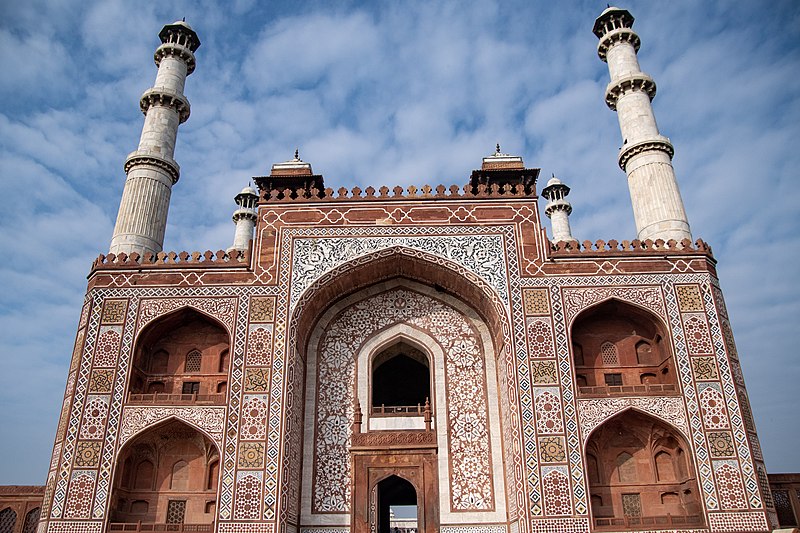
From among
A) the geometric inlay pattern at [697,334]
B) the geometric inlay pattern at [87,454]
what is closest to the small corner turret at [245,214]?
the geometric inlay pattern at [87,454]

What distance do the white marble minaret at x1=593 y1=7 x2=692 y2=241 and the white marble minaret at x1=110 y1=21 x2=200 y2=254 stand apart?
34.1 ft

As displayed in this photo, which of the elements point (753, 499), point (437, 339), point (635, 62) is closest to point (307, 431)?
point (437, 339)

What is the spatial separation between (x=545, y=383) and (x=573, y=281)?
208 centimetres

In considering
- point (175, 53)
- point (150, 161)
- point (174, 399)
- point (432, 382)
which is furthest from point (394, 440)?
point (175, 53)

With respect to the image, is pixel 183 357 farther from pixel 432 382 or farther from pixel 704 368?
pixel 704 368

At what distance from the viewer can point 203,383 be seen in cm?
1236

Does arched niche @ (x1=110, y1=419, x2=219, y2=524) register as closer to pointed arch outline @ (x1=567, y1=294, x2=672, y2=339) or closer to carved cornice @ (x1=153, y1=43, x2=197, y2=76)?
pointed arch outline @ (x1=567, y1=294, x2=672, y2=339)

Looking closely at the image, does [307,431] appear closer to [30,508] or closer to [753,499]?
[30,508]

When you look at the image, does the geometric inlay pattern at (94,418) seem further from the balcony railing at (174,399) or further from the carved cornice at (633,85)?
the carved cornice at (633,85)

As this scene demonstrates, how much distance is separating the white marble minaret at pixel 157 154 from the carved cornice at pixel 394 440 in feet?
19.8

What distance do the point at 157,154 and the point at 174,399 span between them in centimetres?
595

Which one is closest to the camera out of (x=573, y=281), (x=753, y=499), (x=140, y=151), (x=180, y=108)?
(x=753, y=499)

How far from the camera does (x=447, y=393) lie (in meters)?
12.4

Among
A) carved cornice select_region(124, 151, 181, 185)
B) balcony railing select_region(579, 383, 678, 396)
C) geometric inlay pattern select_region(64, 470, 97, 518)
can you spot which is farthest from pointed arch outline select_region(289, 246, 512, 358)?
carved cornice select_region(124, 151, 181, 185)
